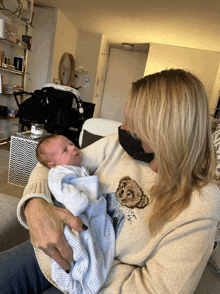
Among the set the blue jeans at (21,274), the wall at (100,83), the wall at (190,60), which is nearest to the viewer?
the blue jeans at (21,274)

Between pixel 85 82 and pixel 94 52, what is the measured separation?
89 centimetres

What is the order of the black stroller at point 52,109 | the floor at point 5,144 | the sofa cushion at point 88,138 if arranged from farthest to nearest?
the floor at point 5,144
the black stroller at point 52,109
the sofa cushion at point 88,138

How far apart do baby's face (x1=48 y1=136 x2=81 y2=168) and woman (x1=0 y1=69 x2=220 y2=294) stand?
0.78ft

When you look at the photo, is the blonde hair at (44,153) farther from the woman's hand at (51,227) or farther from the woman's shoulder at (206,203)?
the woman's shoulder at (206,203)

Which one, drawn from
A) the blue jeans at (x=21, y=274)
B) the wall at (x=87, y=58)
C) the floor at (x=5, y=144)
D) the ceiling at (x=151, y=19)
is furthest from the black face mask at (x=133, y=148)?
the wall at (x=87, y=58)

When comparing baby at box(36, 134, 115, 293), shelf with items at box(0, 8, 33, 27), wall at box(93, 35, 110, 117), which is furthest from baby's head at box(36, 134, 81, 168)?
wall at box(93, 35, 110, 117)

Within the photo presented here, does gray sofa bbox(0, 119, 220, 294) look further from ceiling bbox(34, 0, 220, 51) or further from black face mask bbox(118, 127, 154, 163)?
ceiling bbox(34, 0, 220, 51)

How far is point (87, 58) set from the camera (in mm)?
6180

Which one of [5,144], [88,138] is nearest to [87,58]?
[5,144]

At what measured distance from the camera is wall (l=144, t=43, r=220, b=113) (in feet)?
18.5

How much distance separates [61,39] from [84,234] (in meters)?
5.42

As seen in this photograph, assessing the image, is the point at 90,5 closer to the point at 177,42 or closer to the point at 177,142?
the point at 177,42

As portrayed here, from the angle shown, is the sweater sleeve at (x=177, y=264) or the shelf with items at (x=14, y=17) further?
the shelf with items at (x=14, y=17)

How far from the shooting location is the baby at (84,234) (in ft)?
2.04
